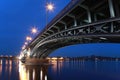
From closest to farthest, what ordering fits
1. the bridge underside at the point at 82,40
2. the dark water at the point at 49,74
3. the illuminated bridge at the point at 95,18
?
the illuminated bridge at the point at 95,18, the bridge underside at the point at 82,40, the dark water at the point at 49,74

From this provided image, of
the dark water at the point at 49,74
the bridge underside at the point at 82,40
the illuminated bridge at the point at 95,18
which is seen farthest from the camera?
the dark water at the point at 49,74

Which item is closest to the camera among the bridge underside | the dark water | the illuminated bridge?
the illuminated bridge

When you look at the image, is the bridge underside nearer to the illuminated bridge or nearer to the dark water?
the illuminated bridge

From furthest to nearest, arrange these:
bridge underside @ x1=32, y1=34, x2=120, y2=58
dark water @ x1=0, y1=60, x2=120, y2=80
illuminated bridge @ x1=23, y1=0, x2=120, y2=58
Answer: dark water @ x1=0, y1=60, x2=120, y2=80, bridge underside @ x1=32, y1=34, x2=120, y2=58, illuminated bridge @ x1=23, y1=0, x2=120, y2=58

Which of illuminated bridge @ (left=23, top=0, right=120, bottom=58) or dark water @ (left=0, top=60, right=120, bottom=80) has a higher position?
illuminated bridge @ (left=23, top=0, right=120, bottom=58)

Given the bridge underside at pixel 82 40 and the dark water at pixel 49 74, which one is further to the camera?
the dark water at pixel 49 74

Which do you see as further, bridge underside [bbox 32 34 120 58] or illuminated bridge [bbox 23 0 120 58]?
bridge underside [bbox 32 34 120 58]

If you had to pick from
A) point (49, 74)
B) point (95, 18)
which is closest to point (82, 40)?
point (95, 18)

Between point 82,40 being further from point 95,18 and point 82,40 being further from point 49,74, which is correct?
point 49,74

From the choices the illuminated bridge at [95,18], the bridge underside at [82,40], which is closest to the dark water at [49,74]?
the bridge underside at [82,40]

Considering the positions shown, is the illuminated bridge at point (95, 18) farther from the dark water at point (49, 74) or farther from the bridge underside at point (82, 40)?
the dark water at point (49, 74)

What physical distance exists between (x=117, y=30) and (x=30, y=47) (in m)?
52.5

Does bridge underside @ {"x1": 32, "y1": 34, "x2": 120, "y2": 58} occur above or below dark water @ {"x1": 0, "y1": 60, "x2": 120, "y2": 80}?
above

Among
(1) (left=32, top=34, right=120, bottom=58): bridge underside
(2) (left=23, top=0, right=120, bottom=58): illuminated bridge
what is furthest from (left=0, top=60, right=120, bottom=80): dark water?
(2) (left=23, top=0, right=120, bottom=58): illuminated bridge
